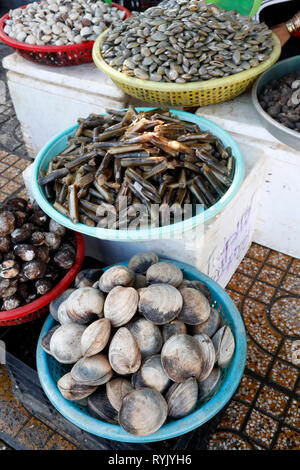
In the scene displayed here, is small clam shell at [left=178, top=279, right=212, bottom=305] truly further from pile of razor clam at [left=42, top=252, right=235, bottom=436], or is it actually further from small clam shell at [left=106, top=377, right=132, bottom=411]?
small clam shell at [left=106, top=377, right=132, bottom=411]

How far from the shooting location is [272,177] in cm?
251

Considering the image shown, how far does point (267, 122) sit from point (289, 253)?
3.31ft

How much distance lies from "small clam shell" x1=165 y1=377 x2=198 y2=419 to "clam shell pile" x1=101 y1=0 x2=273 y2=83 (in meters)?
1.66

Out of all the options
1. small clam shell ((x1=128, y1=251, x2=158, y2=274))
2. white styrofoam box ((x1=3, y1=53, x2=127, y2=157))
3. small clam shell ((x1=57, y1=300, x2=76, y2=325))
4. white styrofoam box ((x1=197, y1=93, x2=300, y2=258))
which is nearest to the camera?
small clam shell ((x1=57, y1=300, x2=76, y2=325))

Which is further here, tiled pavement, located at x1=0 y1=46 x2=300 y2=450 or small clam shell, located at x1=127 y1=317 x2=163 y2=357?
tiled pavement, located at x1=0 y1=46 x2=300 y2=450

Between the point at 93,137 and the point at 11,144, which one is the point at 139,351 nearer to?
the point at 93,137

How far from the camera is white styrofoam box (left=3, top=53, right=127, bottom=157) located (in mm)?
2818

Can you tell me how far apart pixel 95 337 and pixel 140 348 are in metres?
0.21

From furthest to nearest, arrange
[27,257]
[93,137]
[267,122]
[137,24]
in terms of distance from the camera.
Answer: [137,24]
[267,122]
[93,137]
[27,257]

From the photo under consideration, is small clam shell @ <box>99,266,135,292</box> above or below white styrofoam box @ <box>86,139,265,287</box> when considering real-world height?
above

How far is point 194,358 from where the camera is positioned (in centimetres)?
152

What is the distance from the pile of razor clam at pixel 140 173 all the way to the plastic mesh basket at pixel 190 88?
314mm

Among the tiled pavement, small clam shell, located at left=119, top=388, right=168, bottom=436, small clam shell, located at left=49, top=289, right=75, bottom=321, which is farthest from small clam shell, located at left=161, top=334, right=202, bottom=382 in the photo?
the tiled pavement

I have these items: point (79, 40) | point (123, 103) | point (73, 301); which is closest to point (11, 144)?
point (79, 40)
